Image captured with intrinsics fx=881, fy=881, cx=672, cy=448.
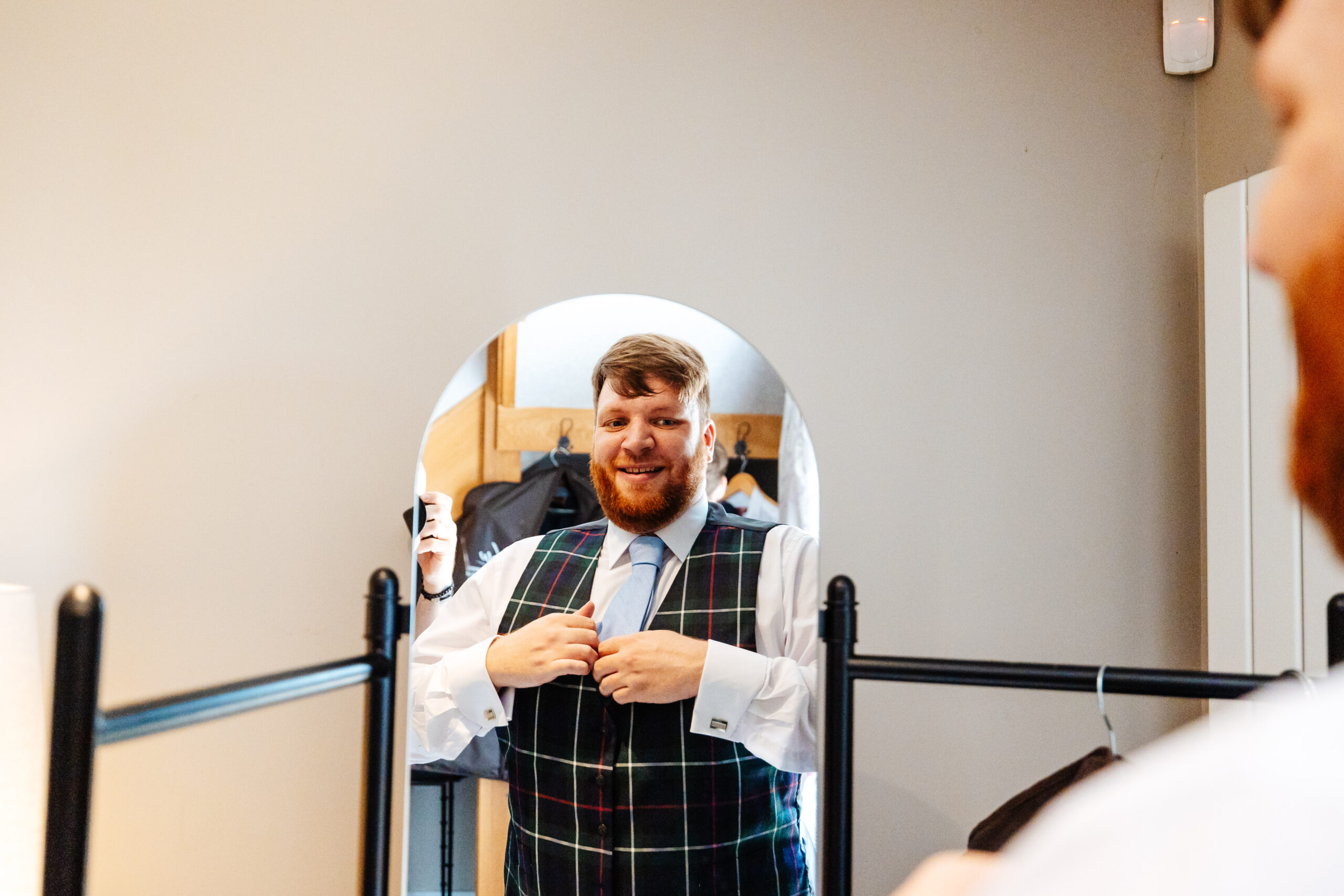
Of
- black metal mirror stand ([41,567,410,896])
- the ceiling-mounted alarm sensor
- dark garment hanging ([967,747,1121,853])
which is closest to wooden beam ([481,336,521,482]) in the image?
black metal mirror stand ([41,567,410,896])

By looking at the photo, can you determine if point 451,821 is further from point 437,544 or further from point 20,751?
point 20,751

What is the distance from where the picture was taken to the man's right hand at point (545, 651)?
100cm

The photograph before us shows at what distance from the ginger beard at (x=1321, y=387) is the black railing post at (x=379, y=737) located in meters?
0.75

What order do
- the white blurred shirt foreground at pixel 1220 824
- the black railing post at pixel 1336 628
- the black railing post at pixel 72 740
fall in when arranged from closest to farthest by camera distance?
the white blurred shirt foreground at pixel 1220 824, the black railing post at pixel 72 740, the black railing post at pixel 1336 628

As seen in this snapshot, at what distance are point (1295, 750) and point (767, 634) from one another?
2.68 feet

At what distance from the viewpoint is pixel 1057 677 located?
0.83 m

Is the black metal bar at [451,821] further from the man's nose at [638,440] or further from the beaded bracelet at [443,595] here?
the man's nose at [638,440]

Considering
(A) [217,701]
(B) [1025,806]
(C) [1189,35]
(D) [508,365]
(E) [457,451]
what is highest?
(C) [1189,35]

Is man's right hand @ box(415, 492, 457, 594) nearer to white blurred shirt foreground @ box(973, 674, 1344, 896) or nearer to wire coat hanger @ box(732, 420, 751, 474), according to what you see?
wire coat hanger @ box(732, 420, 751, 474)

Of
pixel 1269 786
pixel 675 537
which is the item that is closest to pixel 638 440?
pixel 675 537

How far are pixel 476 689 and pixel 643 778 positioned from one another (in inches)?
8.7

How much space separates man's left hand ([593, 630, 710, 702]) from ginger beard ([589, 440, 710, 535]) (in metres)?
0.13

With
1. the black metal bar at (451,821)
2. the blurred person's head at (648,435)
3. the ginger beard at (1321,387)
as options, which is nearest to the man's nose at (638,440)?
the blurred person's head at (648,435)

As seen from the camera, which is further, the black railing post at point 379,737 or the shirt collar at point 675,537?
the shirt collar at point 675,537
